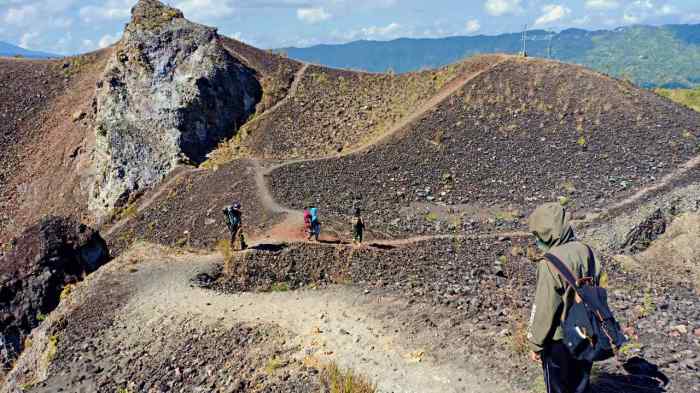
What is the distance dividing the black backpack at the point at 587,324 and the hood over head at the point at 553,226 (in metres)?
0.26

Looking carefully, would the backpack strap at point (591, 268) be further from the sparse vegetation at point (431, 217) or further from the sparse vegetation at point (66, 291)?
the sparse vegetation at point (431, 217)

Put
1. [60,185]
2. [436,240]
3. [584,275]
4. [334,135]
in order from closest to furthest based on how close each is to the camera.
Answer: [584,275] < [436,240] < [334,135] < [60,185]

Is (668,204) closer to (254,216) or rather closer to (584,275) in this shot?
(254,216)

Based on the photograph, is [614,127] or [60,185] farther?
[60,185]

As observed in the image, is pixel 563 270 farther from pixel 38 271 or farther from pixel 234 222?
pixel 38 271

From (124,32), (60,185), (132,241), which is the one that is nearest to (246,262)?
(132,241)

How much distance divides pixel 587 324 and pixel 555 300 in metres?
0.35

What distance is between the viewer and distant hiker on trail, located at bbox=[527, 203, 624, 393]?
4691mm

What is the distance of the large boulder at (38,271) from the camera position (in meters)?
15.5

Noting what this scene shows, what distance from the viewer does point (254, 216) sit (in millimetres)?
20703

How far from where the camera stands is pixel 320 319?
11.2 meters

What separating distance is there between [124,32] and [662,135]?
35825 mm

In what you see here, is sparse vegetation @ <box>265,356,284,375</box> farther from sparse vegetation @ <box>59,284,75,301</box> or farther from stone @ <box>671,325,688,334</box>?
sparse vegetation @ <box>59,284,75,301</box>

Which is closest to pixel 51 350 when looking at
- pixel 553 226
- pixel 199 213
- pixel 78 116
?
pixel 199 213
